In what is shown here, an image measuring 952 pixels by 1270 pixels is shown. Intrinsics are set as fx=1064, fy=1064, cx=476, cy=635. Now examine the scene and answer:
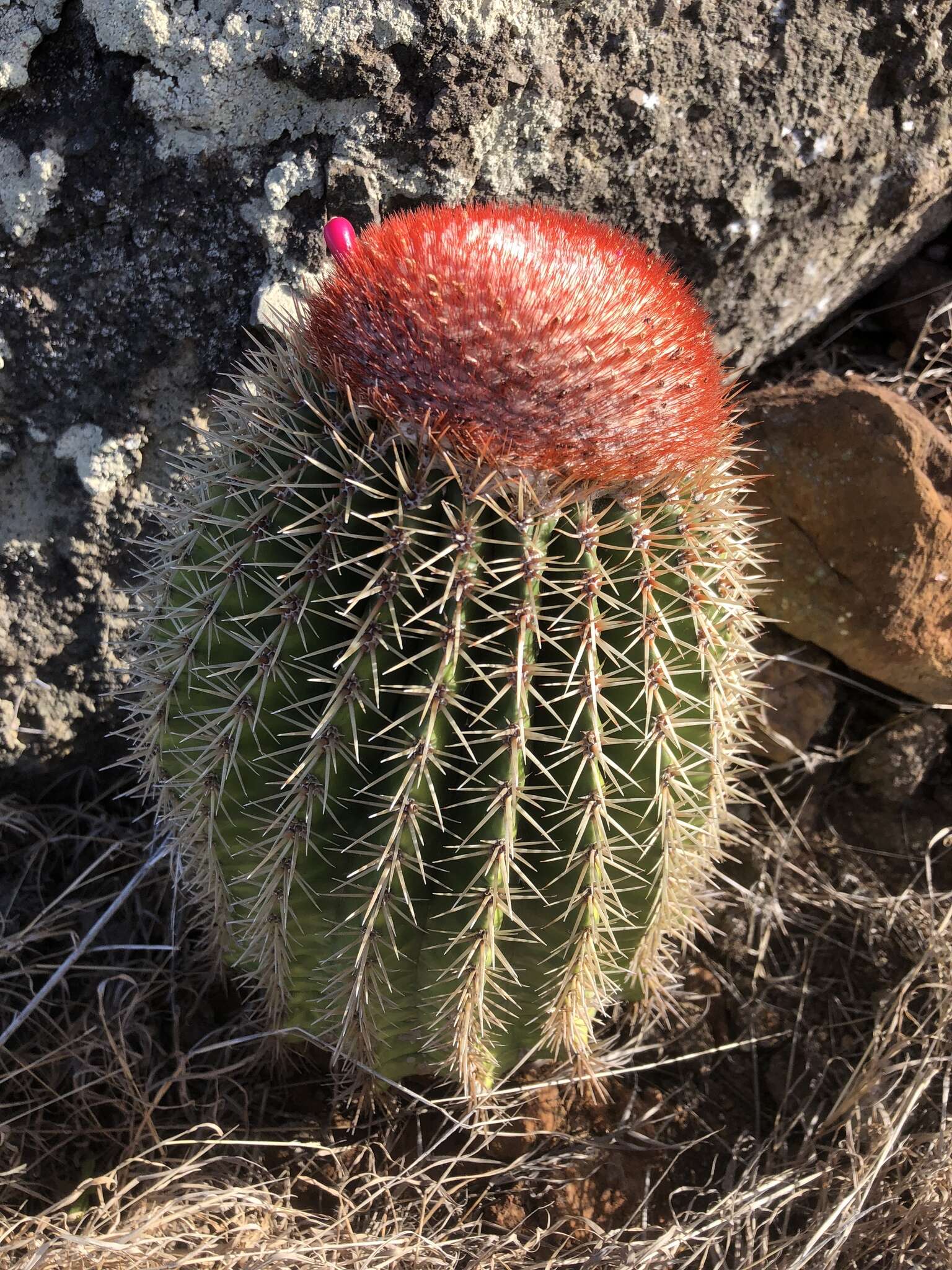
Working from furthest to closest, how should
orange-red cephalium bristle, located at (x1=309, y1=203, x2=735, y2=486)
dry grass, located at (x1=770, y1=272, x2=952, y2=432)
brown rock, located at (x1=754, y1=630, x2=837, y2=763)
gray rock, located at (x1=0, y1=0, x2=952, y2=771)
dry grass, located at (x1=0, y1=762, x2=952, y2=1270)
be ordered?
dry grass, located at (x1=770, y1=272, x2=952, y2=432) → brown rock, located at (x1=754, y1=630, x2=837, y2=763) → gray rock, located at (x1=0, y1=0, x2=952, y2=771) → dry grass, located at (x1=0, y1=762, x2=952, y2=1270) → orange-red cephalium bristle, located at (x1=309, y1=203, x2=735, y2=486)

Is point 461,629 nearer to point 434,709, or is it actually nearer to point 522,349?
point 434,709

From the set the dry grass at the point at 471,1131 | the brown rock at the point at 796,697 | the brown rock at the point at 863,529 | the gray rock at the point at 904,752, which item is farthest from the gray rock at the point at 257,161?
the gray rock at the point at 904,752

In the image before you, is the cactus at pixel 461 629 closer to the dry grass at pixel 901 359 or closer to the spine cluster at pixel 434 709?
the spine cluster at pixel 434 709

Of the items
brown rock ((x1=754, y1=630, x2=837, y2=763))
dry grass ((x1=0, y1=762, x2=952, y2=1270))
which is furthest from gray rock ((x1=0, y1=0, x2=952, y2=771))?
brown rock ((x1=754, y1=630, x2=837, y2=763))

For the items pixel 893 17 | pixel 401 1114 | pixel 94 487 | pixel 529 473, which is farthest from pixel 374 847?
pixel 893 17

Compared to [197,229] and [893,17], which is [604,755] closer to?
[197,229]

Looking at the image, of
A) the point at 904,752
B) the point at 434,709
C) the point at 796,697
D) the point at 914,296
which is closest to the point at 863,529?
the point at 796,697

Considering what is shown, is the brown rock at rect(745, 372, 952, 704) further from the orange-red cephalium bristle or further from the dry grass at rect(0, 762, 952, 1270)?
the orange-red cephalium bristle
